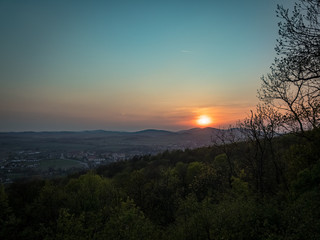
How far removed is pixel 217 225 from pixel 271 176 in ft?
69.9

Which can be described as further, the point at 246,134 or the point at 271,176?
the point at 271,176

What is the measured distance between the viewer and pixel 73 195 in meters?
34.1

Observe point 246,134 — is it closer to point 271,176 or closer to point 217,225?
point 271,176

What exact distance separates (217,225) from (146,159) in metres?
82.8

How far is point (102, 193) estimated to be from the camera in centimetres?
3406

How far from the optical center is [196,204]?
63.0 ft

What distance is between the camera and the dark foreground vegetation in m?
13.7

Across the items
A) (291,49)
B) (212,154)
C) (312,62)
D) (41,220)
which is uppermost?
(291,49)

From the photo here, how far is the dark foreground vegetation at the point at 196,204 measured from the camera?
1374cm

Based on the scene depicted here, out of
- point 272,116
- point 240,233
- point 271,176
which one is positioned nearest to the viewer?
point 240,233

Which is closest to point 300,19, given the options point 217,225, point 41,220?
point 217,225

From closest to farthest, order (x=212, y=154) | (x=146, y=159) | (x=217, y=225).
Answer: (x=217, y=225)
(x=212, y=154)
(x=146, y=159)

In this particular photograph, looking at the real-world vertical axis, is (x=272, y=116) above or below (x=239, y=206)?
above

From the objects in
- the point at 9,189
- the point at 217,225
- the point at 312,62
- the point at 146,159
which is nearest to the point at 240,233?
the point at 217,225
